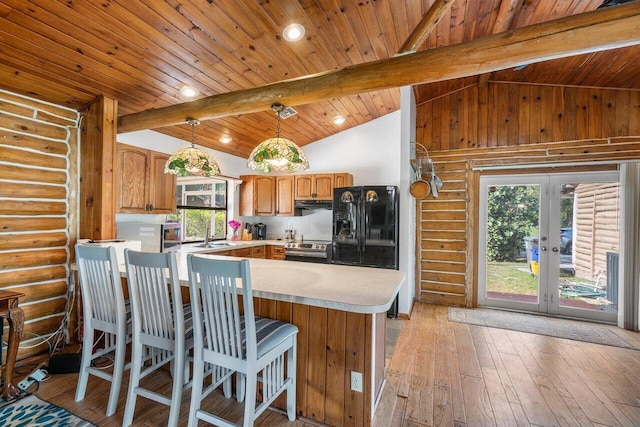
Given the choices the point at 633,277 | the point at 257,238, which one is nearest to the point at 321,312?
the point at 257,238

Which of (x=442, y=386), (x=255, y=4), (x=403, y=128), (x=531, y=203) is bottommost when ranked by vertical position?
(x=442, y=386)

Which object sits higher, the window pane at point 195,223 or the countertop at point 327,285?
the window pane at point 195,223

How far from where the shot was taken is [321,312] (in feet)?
6.01

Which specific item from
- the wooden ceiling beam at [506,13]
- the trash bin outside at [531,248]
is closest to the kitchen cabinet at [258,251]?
the trash bin outside at [531,248]

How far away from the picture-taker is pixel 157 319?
179 centimetres

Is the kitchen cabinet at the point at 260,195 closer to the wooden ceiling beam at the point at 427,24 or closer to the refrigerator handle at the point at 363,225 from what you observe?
the refrigerator handle at the point at 363,225

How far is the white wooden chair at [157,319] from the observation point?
169 centimetres

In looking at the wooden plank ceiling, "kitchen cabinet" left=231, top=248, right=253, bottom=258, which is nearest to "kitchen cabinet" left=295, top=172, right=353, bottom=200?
"kitchen cabinet" left=231, top=248, right=253, bottom=258

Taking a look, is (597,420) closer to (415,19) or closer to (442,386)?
(442,386)

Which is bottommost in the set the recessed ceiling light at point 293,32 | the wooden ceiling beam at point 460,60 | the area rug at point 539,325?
the area rug at point 539,325

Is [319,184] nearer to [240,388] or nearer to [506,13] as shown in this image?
[506,13]

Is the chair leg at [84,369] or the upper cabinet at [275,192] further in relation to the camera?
the upper cabinet at [275,192]

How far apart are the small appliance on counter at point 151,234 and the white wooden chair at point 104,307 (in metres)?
1.16

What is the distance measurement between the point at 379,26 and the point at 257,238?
397cm
